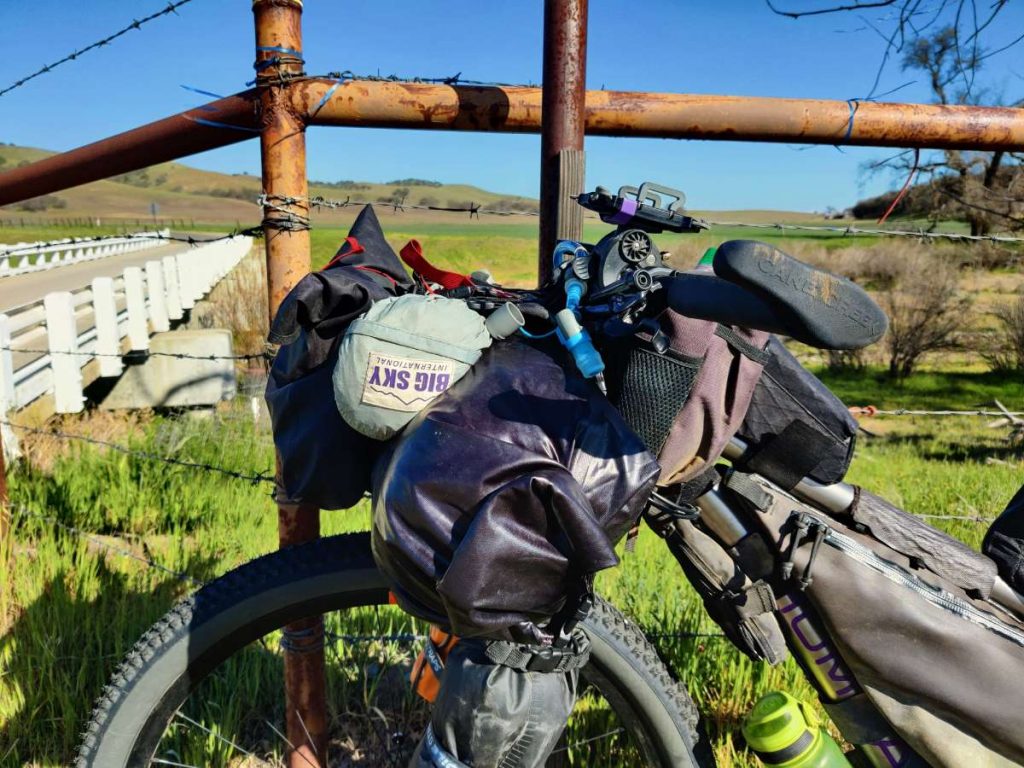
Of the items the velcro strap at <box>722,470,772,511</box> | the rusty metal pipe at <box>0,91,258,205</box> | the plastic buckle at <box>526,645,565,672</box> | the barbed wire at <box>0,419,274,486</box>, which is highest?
the rusty metal pipe at <box>0,91,258,205</box>

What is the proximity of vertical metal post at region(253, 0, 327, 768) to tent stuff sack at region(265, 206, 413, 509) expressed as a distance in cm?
45

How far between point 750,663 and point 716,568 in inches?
34.5

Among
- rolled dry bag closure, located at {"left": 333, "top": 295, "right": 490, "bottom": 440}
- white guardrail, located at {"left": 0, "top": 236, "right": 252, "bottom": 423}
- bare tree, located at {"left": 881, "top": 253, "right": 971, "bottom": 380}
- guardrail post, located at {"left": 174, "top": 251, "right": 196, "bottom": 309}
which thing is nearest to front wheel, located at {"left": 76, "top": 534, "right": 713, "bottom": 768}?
rolled dry bag closure, located at {"left": 333, "top": 295, "right": 490, "bottom": 440}

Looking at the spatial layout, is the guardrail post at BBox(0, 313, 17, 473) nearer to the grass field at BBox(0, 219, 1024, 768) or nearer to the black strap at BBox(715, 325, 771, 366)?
the grass field at BBox(0, 219, 1024, 768)

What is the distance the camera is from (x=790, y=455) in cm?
133

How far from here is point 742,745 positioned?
79.6 inches

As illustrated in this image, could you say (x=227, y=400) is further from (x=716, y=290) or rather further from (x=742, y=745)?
(x=716, y=290)

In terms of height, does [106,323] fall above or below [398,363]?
below

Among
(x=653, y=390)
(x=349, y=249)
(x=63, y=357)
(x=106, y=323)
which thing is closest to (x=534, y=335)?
(x=653, y=390)

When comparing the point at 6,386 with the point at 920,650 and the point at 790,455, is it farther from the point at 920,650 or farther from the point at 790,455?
the point at 920,650

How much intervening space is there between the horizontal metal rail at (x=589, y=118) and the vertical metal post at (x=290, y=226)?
4cm

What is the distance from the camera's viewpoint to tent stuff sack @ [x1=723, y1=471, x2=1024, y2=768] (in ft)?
4.34

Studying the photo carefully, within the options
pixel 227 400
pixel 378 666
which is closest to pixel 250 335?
pixel 227 400

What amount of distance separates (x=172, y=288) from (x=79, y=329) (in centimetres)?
376
